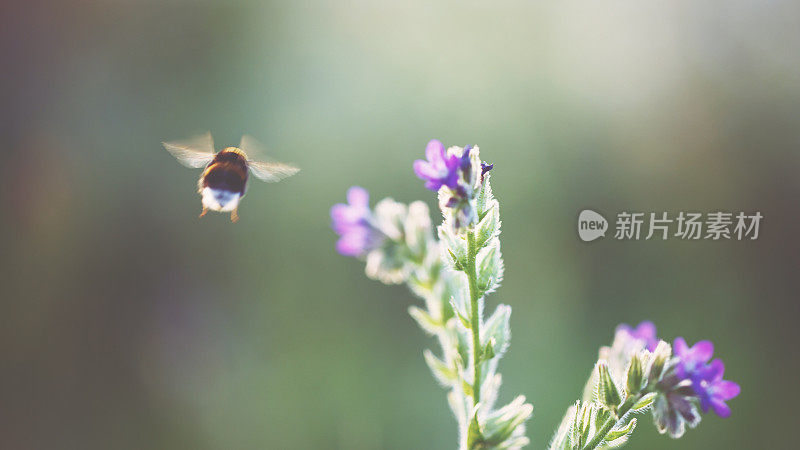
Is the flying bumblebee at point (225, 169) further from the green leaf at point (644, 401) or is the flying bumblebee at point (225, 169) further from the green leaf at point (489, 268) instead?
the green leaf at point (644, 401)

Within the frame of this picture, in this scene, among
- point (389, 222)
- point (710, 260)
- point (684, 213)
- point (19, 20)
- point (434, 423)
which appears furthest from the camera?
point (19, 20)

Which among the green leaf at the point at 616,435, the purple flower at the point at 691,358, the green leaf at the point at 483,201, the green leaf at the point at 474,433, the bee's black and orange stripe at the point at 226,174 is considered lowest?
the green leaf at the point at 474,433

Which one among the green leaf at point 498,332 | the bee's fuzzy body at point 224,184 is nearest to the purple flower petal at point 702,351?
the green leaf at point 498,332

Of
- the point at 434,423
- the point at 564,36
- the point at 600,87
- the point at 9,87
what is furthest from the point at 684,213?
the point at 9,87

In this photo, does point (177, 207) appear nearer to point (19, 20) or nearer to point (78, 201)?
point (78, 201)

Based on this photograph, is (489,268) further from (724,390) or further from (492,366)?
(724,390)

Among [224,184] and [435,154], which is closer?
[435,154]

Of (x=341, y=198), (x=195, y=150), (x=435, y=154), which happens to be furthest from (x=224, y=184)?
(x=341, y=198)
